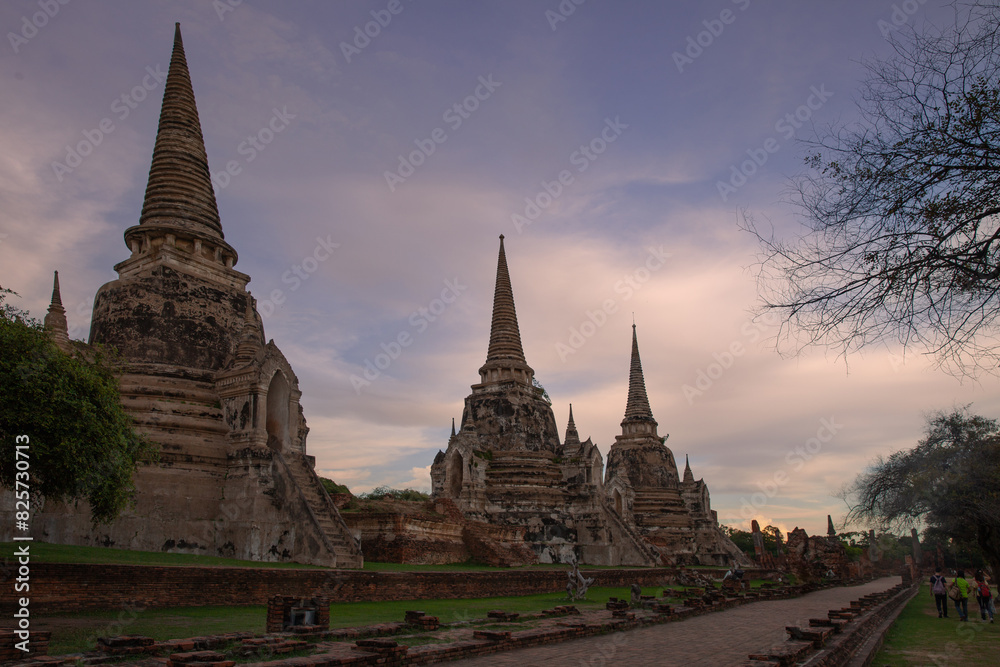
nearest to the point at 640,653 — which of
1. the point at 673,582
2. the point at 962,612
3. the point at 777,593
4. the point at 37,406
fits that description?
the point at 37,406

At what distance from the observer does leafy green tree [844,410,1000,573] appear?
24125 mm

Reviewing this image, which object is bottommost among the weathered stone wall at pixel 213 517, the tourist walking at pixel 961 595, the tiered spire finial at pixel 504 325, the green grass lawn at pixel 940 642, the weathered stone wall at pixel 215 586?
the green grass lawn at pixel 940 642

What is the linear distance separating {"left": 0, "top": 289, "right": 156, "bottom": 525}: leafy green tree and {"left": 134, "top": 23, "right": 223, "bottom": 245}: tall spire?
40.9 feet

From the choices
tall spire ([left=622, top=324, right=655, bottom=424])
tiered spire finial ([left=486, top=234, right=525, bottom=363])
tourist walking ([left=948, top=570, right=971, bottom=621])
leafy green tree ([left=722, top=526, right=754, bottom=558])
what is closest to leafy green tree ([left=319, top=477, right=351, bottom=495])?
tiered spire finial ([left=486, top=234, right=525, bottom=363])

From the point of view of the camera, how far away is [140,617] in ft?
39.9

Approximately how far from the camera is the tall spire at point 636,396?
52344 millimetres

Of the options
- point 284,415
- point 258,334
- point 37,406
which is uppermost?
point 258,334

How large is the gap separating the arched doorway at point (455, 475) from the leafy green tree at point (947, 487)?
16.1 metres

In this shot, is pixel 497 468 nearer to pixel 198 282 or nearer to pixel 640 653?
pixel 198 282

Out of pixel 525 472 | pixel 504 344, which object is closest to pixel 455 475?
pixel 525 472

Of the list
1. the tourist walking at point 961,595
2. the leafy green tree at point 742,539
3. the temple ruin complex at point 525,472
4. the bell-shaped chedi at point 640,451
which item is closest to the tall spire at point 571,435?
the temple ruin complex at point 525,472

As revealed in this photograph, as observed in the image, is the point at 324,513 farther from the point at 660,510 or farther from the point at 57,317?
the point at 660,510

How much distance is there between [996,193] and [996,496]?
21167 millimetres

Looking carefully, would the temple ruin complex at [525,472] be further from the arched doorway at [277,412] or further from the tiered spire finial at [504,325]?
the arched doorway at [277,412]
